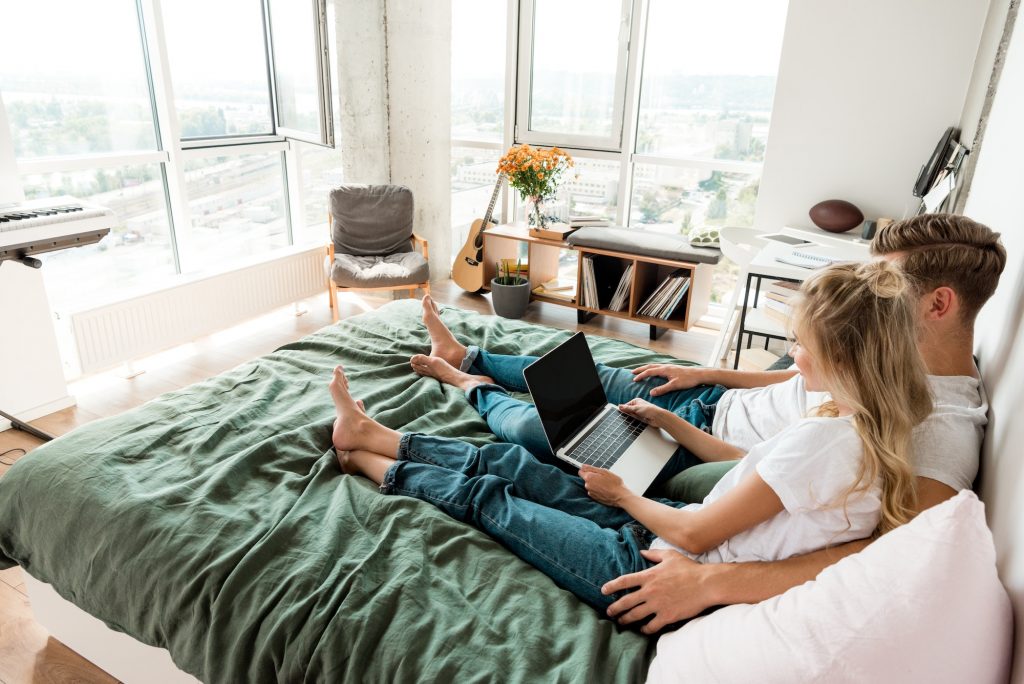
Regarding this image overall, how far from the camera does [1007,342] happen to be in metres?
1.35

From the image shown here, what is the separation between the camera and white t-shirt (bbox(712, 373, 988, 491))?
45.8 inches

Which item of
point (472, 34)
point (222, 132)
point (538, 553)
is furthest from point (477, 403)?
point (472, 34)

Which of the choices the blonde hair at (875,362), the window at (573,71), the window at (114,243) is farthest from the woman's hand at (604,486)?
the window at (573,71)

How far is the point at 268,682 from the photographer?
3.96ft

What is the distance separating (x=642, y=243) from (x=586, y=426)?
2.36m

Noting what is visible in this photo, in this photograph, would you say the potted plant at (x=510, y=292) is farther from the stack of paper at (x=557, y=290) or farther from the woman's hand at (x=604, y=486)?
the woman's hand at (x=604, y=486)

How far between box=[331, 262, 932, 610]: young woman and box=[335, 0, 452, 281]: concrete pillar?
364cm

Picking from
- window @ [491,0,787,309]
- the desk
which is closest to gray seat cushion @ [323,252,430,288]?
window @ [491,0,787,309]

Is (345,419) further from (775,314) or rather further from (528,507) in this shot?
(775,314)

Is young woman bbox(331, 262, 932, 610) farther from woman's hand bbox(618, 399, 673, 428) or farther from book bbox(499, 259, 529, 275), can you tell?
book bbox(499, 259, 529, 275)

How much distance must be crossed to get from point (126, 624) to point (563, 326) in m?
3.14

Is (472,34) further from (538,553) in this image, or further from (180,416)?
(538,553)

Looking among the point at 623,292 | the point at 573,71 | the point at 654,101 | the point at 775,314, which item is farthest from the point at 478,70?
the point at 775,314

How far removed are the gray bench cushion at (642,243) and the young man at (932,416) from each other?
236 cm
